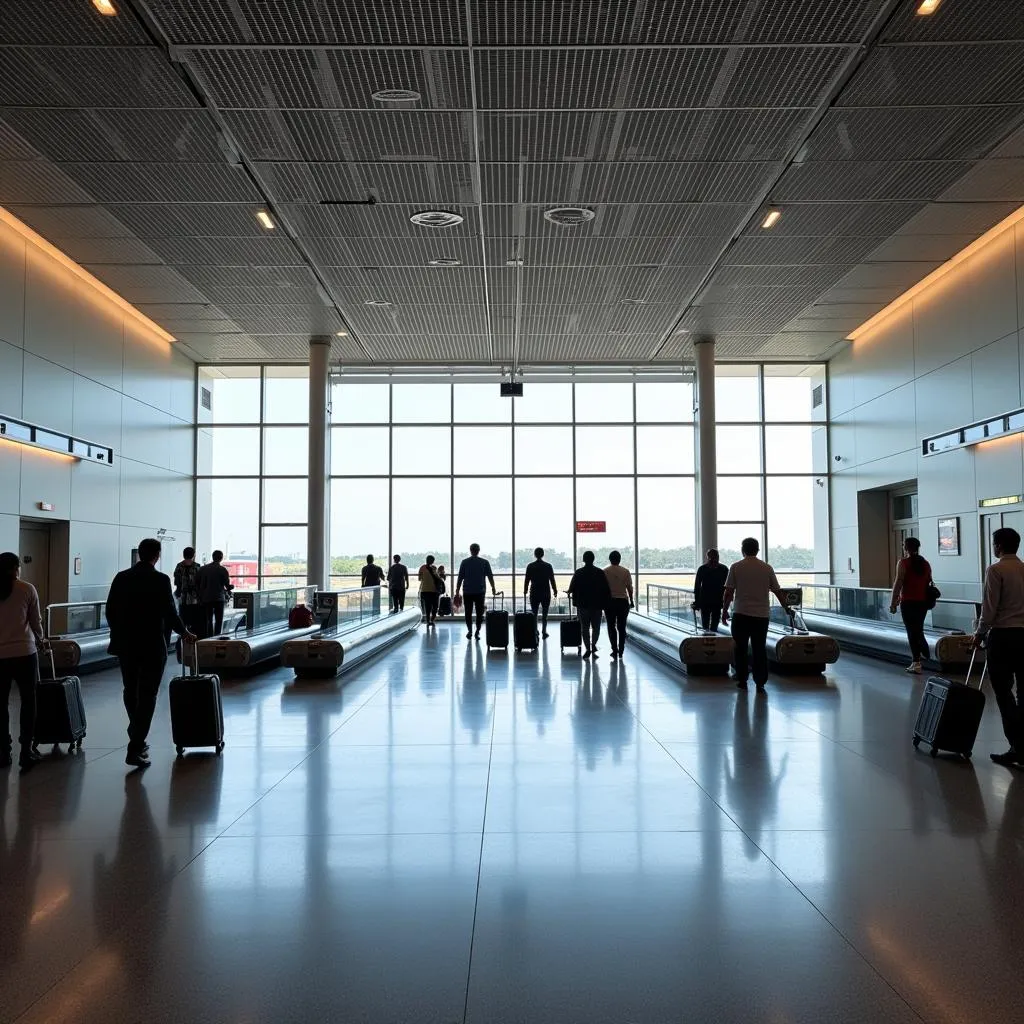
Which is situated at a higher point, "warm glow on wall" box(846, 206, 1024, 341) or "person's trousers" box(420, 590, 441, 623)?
"warm glow on wall" box(846, 206, 1024, 341)

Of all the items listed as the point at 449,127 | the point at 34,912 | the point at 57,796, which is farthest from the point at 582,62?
the point at 34,912

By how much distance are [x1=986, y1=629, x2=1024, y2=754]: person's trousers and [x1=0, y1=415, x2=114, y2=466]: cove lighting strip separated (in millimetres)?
13899

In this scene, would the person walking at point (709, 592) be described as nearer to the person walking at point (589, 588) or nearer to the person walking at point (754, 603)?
the person walking at point (589, 588)

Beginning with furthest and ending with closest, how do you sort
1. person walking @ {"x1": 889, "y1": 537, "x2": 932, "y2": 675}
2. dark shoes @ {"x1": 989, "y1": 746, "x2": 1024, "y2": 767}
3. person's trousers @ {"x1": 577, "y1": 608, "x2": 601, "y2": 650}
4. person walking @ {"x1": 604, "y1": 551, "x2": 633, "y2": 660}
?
person's trousers @ {"x1": 577, "y1": 608, "x2": 601, "y2": 650} → person walking @ {"x1": 604, "y1": 551, "x2": 633, "y2": 660} → person walking @ {"x1": 889, "y1": 537, "x2": 932, "y2": 675} → dark shoes @ {"x1": 989, "y1": 746, "x2": 1024, "y2": 767}

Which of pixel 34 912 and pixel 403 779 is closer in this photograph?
pixel 34 912

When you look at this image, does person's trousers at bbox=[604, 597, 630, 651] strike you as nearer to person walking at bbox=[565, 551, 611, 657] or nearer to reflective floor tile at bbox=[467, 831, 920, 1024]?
person walking at bbox=[565, 551, 611, 657]

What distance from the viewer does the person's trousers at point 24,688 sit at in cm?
693

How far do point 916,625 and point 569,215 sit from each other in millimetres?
7550

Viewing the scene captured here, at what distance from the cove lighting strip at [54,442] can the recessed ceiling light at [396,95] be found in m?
8.30

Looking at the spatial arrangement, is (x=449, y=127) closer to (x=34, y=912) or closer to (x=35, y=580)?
(x=34, y=912)

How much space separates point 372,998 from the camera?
3154mm

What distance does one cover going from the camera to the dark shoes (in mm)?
6666

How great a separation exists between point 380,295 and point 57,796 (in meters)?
13.8

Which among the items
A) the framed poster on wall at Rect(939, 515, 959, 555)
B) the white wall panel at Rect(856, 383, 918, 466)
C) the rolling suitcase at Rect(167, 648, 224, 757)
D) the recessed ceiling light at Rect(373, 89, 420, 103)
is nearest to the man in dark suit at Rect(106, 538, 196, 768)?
the rolling suitcase at Rect(167, 648, 224, 757)
